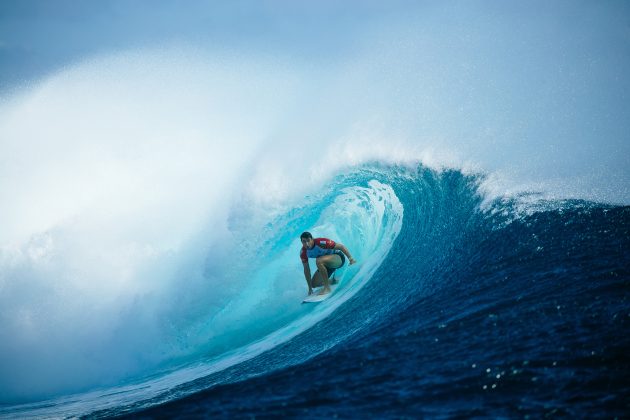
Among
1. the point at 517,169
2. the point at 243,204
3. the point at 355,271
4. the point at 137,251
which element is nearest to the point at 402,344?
the point at 355,271

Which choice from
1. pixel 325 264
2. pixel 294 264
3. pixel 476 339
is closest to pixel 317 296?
pixel 325 264

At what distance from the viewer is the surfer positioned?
6254mm

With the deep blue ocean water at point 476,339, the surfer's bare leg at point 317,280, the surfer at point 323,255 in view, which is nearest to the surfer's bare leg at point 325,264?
the surfer at point 323,255

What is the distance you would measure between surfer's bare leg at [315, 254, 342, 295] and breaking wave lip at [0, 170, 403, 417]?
249 mm

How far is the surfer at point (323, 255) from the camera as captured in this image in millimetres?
6254

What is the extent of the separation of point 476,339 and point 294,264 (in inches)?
222

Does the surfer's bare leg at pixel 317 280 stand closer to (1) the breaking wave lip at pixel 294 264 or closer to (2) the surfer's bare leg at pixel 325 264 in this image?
(2) the surfer's bare leg at pixel 325 264

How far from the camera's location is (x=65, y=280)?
29.6 ft

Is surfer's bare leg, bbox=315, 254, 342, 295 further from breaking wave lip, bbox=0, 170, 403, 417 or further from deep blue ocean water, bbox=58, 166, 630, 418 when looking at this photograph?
deep blue ocean water, bbox=58, 166, 630, 418

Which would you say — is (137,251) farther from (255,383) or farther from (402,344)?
(402,344)

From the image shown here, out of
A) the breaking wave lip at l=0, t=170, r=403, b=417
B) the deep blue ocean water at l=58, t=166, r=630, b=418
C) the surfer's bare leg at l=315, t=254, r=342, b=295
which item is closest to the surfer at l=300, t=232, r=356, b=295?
the surfer's bare leg at l=315, t=254, r=342, b=295

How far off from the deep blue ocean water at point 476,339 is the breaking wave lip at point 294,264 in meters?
0.41

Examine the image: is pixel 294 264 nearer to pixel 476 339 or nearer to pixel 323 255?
pixel 323 255

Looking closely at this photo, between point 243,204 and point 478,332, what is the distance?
7239 mm
